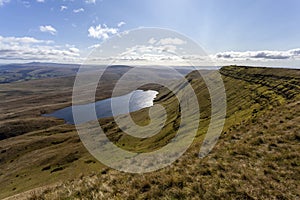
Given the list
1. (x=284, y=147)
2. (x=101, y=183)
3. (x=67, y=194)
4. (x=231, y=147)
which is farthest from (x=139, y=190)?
(x=284, y=147)

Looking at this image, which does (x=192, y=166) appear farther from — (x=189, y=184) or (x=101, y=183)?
(x=101, y=183)

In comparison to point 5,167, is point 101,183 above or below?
above

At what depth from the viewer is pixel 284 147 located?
1619 cm

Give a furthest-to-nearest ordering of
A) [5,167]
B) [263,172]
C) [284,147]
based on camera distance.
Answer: [5,167]
[284,147]
[263,172]

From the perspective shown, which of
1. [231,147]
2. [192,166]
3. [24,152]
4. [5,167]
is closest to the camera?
[192,166]

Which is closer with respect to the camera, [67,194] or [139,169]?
[67,194]

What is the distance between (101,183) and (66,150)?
93911 mm

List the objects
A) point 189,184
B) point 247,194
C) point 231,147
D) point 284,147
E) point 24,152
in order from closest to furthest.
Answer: point 247,194, point 189,184, point 284,147, point 231,147, point 24,152

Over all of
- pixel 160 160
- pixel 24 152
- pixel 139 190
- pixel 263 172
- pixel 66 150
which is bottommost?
pixel 24 152

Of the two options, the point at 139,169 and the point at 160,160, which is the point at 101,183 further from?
the point at 160,160

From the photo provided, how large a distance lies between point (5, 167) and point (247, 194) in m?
106

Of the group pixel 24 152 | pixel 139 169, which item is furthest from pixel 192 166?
pixel 24 152

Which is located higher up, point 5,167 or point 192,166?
point 192,166

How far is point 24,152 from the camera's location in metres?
111
